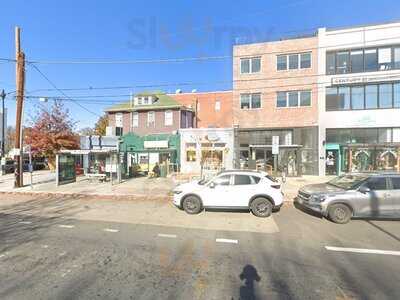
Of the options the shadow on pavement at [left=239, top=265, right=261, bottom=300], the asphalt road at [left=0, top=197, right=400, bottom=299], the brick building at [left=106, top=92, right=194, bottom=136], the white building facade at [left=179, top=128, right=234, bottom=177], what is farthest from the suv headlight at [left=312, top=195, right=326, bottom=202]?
the brick building at [left=106, top=92, right=194, bottom=136]

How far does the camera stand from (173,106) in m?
34.7

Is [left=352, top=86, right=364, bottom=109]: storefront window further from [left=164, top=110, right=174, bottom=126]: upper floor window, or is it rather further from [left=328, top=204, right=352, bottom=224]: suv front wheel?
[left=164, top=110, right=174, bottom=126]: upper floor window

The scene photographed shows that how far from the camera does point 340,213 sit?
10.0m

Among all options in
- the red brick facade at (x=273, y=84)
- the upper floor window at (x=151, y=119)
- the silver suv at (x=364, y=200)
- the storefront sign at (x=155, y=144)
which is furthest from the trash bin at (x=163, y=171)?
the silver suv at (x=364, y=200)

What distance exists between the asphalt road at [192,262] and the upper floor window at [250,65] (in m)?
20.5

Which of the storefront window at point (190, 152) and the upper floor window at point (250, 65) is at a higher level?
the upper floor window at point (250, 65)

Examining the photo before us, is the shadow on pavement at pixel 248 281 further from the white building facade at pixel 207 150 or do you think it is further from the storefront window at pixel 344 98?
the storefront window at pixel 344 98

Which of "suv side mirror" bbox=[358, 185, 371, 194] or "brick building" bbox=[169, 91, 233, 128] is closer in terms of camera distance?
"suv side mirror" bbox=[358, 185, 371, 194]

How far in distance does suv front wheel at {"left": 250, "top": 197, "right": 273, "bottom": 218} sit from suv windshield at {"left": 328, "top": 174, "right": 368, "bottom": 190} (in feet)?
8.46

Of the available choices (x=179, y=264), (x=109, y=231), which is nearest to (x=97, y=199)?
(x=109, y=231)

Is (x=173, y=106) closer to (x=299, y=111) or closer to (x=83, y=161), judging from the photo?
(x=83, y=161)

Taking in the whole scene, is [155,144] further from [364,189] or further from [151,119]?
[364,189]

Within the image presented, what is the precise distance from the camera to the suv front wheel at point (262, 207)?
35.9 ft

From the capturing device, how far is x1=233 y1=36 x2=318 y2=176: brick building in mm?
26281
